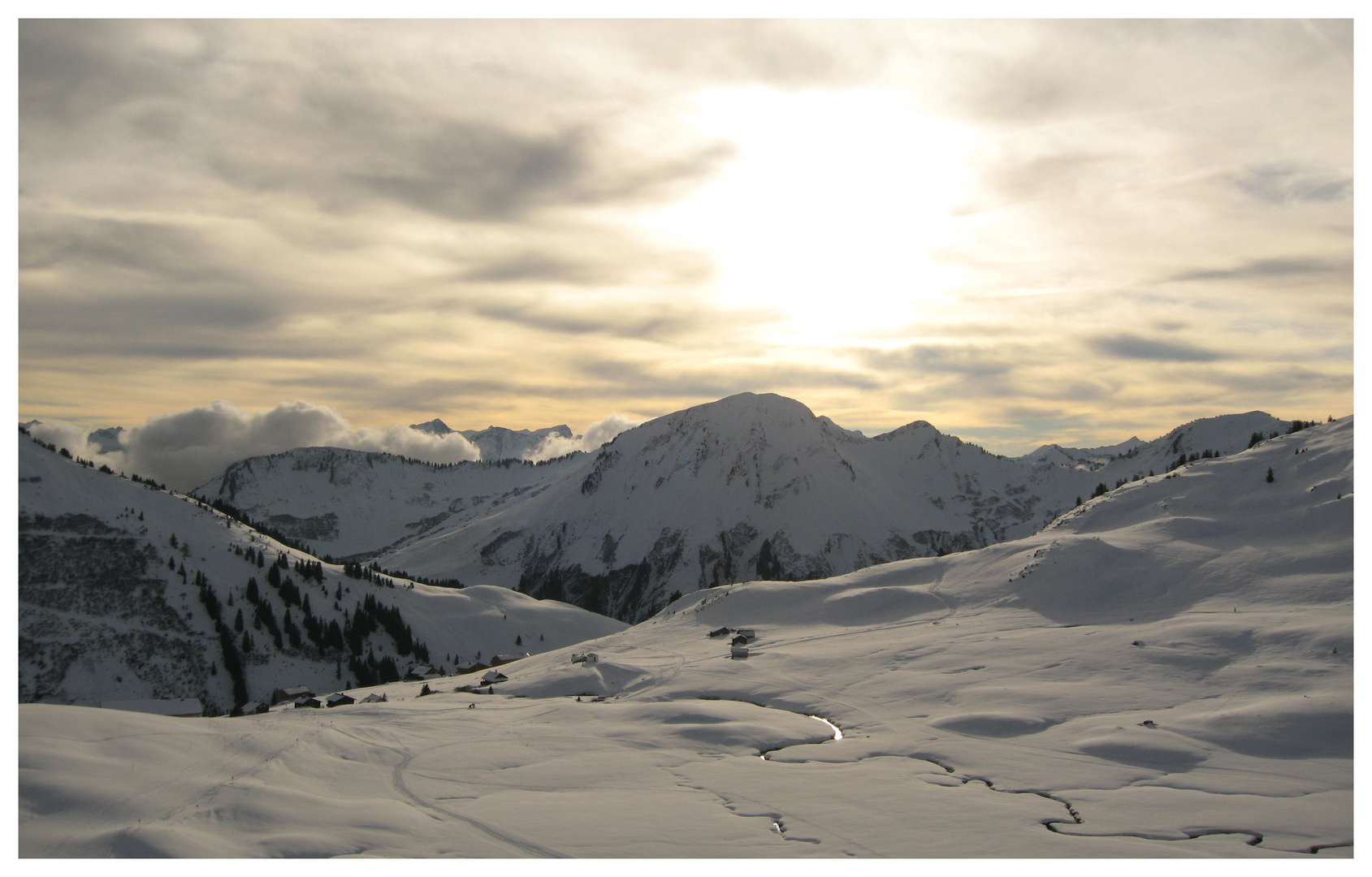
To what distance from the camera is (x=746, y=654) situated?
239 feet

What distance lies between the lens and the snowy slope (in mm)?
27359

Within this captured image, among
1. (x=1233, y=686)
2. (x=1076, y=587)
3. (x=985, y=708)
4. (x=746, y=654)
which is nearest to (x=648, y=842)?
(x=985, y=708)

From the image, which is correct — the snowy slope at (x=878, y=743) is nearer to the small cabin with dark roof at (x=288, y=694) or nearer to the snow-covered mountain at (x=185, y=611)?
the small cabin with dark roof at (x=288, y=694)

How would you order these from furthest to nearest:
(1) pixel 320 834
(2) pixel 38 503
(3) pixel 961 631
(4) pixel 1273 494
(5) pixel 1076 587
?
(2) pixel 38 503 → (4) pixel 1273 494 → (5) pixel 1076 587 → (3) pixel 961 631 → (1) pixel 320 834

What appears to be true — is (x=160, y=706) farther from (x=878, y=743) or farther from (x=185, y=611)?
(x=878, y=743)

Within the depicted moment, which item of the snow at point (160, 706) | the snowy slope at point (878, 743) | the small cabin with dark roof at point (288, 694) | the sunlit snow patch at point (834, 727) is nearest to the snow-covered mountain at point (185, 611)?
the snow at point (160, 706)

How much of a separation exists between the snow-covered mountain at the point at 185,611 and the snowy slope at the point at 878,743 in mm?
90328

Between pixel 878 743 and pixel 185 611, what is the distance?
151861 millimetres

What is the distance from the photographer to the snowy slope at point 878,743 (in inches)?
1077

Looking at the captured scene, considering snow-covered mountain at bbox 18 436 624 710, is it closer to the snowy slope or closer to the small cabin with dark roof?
the small cabin with dark roof

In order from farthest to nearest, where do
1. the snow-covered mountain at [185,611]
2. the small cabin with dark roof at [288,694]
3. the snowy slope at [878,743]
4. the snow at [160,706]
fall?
the snow-covered mountain at [185,611] → the snow at [160,706] → the small cabin with dark roof at [288,694] → the snowy slope at [878,743]

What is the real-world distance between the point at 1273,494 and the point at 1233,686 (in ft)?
172

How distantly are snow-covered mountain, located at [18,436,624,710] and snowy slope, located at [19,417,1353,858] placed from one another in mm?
90328

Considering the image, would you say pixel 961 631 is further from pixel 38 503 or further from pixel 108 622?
pixel 38 503
